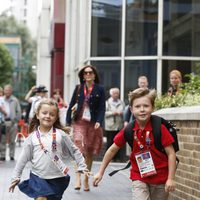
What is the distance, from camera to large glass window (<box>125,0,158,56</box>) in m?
19.4

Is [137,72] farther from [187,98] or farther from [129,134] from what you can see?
[129,134]

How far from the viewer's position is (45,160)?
299 inches

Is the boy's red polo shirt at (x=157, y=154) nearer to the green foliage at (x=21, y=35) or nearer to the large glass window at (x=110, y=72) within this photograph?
the large glass window at (x=110, y=72)

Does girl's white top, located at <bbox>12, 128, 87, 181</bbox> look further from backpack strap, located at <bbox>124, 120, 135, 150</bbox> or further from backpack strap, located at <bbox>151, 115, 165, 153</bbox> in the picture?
backpack strap, located at <bbox>151, 115, 165, 153</bbox>

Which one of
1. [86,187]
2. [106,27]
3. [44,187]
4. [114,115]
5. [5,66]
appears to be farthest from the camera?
[5,66]

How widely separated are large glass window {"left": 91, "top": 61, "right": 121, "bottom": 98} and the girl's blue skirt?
12204 mm

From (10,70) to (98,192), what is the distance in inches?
3433

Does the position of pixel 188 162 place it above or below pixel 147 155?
below

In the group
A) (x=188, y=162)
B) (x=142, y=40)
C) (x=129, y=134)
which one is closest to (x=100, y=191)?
(x=188, y=162)

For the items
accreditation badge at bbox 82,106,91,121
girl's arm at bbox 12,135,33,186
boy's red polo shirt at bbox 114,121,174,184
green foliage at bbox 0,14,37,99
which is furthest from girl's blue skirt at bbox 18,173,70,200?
green foliage at bbox 0,14,37,99

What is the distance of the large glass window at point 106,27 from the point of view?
19781 mm

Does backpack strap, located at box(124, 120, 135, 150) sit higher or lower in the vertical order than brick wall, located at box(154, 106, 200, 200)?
higher

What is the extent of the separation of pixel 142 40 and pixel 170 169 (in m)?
13.0

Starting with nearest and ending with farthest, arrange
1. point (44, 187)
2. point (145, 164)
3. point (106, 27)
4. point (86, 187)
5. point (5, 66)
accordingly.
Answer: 1. point (145, 164)
2. point (44, 187)
3. point (86, 187)
4. point (106, 27)
5. point (5, 66)
